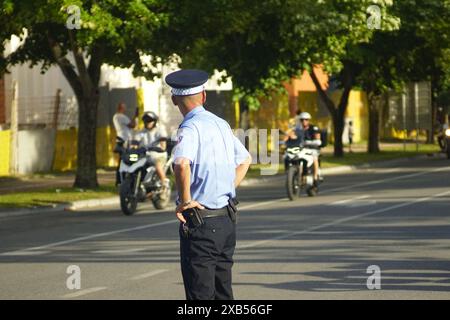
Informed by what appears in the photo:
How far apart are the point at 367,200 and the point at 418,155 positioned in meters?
23.1

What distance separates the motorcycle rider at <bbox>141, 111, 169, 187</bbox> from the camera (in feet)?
76.8

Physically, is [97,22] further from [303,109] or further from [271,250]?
[303,109]

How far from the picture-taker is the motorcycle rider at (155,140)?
23.4 metres

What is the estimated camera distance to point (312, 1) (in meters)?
32.8

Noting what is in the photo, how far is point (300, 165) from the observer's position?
25.7 metres

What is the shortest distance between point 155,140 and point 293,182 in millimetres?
3053

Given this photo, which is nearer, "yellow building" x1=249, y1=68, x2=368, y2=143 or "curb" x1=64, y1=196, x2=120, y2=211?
"curb" x1=64, y1=196, x2=120, y2=211

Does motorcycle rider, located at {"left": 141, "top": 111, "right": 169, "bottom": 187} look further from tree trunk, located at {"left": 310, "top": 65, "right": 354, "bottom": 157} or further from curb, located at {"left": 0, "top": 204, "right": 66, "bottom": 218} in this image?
tree trunk, located at {"left": 310, "top": 65, "right": 354, "bottom": 157}

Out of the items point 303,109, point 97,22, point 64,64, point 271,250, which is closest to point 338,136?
point 303,109

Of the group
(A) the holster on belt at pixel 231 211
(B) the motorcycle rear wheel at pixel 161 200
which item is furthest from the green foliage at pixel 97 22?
(A) the holster on belt at pixel 231 211

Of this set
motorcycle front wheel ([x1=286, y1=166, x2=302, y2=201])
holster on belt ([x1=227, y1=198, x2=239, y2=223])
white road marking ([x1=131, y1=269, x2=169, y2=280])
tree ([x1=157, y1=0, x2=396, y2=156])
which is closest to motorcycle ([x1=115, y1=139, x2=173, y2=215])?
motorcycle front wheel ([x1=286, y1=166, x2=302, y2=201])

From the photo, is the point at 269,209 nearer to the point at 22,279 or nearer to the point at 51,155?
the point at 22,279

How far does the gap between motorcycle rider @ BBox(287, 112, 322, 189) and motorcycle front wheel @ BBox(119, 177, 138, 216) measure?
14.8ft
